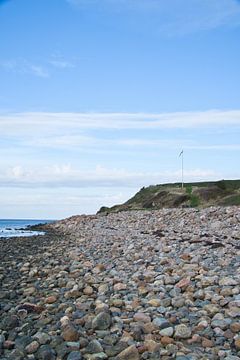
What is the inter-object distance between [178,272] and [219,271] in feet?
2.38

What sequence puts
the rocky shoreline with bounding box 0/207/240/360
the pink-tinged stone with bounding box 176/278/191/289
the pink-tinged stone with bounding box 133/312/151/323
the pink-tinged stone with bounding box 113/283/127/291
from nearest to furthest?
the rocky shoreline with bounding box 0/207/240/360, the pink-tinged stone with bounding box 133/312/151/323, the pink-tinged stone with bounding box 176/278/191/289, the pink-tinged stone with bounding box 113/283/127/291

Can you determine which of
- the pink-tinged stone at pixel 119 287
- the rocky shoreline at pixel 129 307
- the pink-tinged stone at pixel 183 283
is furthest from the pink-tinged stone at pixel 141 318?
the pink-tinged stone at pixel 119 287

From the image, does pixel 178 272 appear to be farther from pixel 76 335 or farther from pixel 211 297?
pixel 76 335

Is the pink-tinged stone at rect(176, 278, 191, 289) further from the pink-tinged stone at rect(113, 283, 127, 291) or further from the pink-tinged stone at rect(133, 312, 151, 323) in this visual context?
the pink-tinged stone at rect(133, 312, 151, 323)

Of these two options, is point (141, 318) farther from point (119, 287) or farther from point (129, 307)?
point (119, 287)

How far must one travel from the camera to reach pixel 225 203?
105 ft

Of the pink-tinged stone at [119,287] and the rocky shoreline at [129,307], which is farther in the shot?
the pink-tinged stone at [119,287]

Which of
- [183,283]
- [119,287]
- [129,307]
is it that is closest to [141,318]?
[129,307]

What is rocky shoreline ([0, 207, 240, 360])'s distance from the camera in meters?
5.61

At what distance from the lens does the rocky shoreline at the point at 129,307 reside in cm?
561

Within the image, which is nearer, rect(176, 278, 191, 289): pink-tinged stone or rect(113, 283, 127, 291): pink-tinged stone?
rect(176, 278, 191, 289): pink-tinged stone

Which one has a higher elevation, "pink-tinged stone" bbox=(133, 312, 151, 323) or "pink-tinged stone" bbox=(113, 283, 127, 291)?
"pink-tinged stone" bbox=(113, 283, 127, 291)

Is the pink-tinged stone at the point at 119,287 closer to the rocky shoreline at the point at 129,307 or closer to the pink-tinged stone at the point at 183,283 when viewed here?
the rocky shoreline at the point at 129,307

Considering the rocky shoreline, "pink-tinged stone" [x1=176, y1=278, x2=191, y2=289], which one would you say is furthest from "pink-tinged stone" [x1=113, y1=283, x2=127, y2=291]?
"pink-tinged stone" [x1=176, y1=278, x2=191, y2=289]
